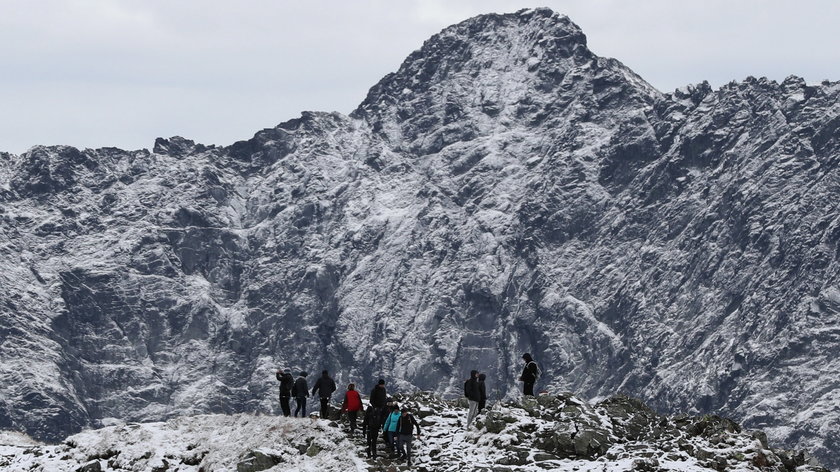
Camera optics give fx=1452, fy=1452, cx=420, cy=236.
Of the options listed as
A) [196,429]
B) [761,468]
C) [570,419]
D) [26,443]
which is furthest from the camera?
[26,443]

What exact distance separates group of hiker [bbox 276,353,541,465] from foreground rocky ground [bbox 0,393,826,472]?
26.4 inches

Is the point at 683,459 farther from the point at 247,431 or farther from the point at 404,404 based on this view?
the point at 247,431

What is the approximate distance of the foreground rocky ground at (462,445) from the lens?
57.6 meters

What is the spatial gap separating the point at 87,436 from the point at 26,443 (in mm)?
6772

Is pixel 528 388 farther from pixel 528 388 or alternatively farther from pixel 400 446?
pixel 400 446

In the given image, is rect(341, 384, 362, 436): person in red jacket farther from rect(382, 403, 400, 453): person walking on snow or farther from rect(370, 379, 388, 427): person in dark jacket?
rect(382, 403, 400, 453): person walking on snow

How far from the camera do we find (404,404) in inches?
2640

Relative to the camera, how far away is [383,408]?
200 ft

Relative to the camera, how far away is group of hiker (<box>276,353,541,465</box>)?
60244 mm

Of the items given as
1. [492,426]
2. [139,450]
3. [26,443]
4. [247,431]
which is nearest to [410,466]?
[492,426]

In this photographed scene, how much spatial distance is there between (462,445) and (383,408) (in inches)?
147

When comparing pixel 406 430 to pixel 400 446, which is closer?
pixel 406 430

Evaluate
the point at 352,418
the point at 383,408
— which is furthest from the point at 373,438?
the point at 352,418

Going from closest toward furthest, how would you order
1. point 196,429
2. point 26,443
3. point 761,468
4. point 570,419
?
point 761,468 < point 570,419 < point 196,429 < point 26,443
